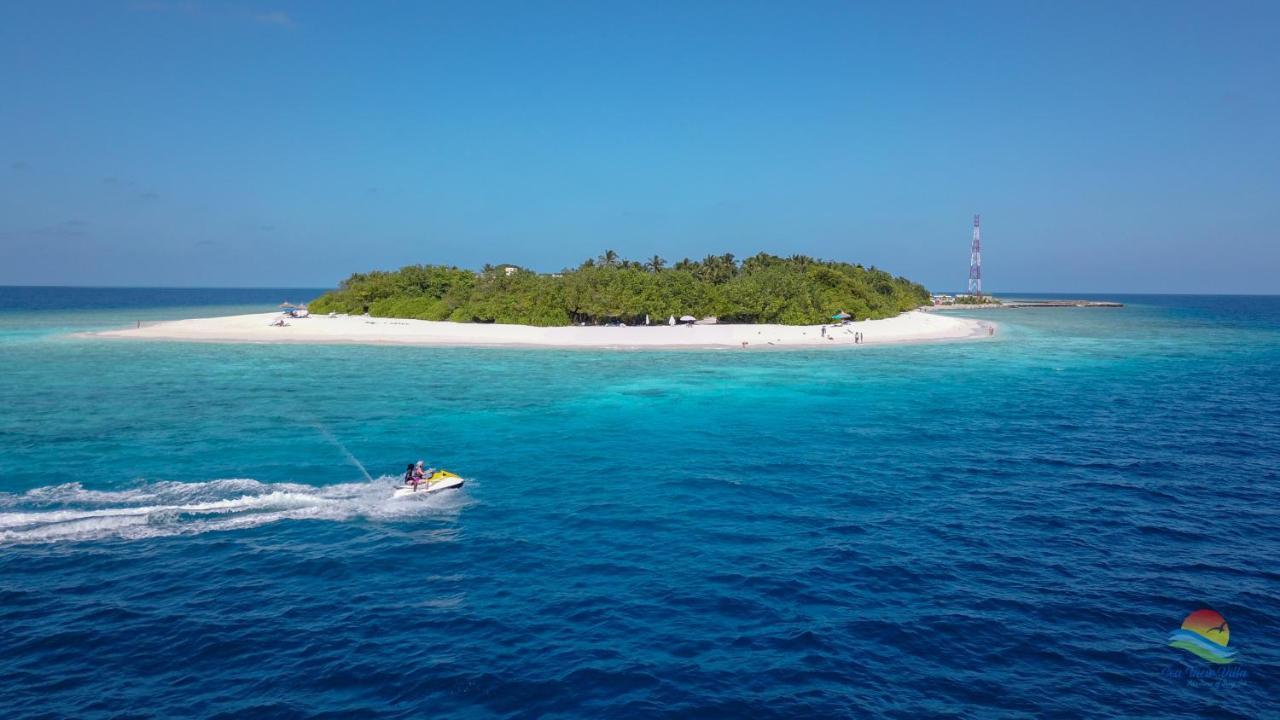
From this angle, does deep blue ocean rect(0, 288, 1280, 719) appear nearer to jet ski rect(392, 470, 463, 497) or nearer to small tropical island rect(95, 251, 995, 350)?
jet ski rect(392, 470, 463, 497)

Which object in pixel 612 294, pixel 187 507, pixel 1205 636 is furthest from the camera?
pixel 612 294

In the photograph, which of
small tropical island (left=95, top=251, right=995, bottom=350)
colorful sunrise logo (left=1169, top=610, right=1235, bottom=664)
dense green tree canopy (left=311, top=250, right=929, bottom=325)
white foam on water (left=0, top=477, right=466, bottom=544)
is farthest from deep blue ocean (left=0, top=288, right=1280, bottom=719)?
dense green tree canopy (left=311, top=250, right=929, bottom=325)

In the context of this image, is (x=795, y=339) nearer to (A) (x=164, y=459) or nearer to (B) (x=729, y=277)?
(B) (x=729, y=277)

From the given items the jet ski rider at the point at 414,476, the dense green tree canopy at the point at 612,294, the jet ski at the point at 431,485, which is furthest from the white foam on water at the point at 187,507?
the dense green tree canopy at the point at 612,294

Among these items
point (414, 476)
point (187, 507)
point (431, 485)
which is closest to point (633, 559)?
point (431, 485)

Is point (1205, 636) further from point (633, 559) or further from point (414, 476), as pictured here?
point (414, 476)

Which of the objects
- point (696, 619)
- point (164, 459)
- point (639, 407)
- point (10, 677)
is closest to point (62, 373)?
point (164, 459)

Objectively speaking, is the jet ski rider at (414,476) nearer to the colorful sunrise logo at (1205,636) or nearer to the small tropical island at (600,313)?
the colorful sunrise logo at (1205,636)
